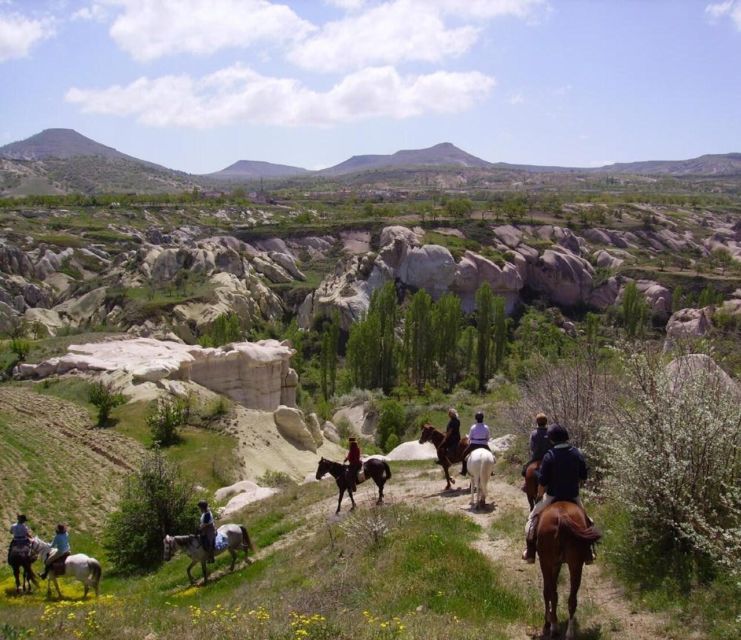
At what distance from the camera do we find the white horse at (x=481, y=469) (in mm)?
14266

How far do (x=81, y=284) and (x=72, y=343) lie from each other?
44859 mm

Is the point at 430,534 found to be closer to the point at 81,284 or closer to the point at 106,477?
the point at 106,477

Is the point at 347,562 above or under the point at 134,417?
above

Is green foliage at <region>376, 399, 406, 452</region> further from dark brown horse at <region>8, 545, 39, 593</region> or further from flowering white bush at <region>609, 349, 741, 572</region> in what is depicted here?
flowering white bush at <region>609, 349, 741, 572</region>

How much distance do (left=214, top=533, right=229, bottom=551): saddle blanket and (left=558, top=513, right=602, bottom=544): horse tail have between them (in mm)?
8776

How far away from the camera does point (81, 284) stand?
90.2m

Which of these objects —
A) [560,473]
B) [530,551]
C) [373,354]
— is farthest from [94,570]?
[373,354]

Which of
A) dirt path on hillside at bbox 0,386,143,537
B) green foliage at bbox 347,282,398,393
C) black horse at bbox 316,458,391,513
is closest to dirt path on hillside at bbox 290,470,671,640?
black horse at bbox 316,458,391,513

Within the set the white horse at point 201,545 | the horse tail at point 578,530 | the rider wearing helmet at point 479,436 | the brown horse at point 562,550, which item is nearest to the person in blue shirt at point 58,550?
the white horse at point 201,545

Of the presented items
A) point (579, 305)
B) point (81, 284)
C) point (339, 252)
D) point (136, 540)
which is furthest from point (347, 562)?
point (339, 252)

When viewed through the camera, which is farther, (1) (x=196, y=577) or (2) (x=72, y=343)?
(2) (x=72, y=343)

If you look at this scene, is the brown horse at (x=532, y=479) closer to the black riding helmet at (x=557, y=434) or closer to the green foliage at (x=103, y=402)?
the black riding helmet at (x=557, y=434)

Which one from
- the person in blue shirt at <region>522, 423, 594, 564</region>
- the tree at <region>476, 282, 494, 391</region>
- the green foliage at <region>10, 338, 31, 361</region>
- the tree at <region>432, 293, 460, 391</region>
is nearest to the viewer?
the person in blue shirt at <region>522, 423, 594, 564</region>

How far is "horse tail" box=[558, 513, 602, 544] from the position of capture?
8375mm
